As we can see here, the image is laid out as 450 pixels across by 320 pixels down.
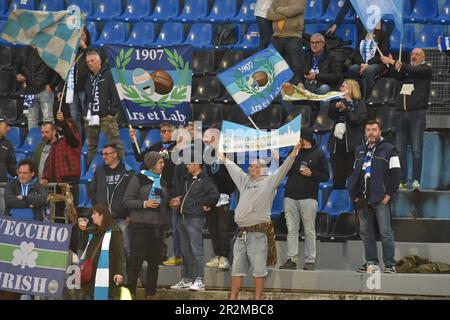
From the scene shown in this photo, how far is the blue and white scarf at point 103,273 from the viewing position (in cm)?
1470

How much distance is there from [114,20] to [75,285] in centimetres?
556

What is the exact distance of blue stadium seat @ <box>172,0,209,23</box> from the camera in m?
19.0

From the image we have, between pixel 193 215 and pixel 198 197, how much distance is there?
23cm

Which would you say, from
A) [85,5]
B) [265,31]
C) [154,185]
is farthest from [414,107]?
[85,5]

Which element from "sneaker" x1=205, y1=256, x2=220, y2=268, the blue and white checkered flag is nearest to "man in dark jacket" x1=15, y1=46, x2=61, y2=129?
the blue and white checkered flag

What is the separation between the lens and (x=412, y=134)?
16.6 metres

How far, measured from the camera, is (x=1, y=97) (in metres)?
18.9

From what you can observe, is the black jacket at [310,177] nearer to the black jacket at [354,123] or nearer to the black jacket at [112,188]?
the black jacket at [354,123]

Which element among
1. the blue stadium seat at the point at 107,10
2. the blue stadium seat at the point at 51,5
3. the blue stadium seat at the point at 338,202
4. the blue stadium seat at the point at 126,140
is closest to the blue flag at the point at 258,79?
the blue stadium seat at the point at 338,202

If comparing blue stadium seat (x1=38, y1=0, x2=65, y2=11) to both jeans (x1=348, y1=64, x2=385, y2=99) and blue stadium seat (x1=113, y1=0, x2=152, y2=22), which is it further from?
jeans (x1=348, y1=64, x2=385, y2=99)

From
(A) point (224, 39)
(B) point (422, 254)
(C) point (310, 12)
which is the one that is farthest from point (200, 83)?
(B) point (422, 254)

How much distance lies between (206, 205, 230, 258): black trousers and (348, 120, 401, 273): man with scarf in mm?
1620

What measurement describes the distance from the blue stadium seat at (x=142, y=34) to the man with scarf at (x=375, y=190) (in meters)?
4.70

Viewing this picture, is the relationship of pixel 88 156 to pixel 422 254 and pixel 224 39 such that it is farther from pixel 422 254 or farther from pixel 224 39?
pixel 422 254
